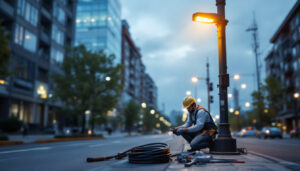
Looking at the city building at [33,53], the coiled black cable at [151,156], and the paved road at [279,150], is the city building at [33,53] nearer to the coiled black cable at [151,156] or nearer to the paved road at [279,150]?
the paved road at [279,150]

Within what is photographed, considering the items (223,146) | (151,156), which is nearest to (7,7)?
(223,146)

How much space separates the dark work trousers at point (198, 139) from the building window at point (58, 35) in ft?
136

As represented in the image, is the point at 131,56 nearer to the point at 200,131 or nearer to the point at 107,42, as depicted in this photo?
the point at 107,42

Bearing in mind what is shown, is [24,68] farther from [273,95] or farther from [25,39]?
[273,95]

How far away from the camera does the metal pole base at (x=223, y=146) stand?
296 inches

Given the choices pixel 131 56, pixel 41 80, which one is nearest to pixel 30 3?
pixel 41 80

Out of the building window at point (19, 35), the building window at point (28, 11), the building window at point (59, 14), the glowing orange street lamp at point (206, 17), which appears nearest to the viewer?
the glowing orange street lamp at point (206, 17)

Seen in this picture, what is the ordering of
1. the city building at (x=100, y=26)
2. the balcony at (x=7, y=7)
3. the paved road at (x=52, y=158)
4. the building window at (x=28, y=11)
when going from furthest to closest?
the city building at (x=100, y=26)
the building window at (x=28, y=11)
the balcony at (x=7, y=7)
the paved road at (x=52, y=158)

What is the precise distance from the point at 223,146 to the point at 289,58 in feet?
185

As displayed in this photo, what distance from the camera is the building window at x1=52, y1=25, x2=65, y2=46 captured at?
44.8 metres

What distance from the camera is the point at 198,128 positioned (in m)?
6.43

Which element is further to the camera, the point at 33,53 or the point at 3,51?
the point at 33,53

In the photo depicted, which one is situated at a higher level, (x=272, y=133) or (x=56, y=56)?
(x=56, y=56)

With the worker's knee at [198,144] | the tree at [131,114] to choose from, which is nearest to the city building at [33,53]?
the tree at [131,114]
